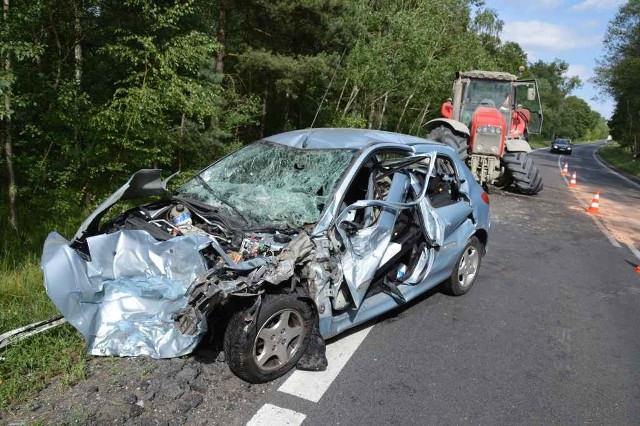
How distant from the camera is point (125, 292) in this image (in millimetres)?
3123

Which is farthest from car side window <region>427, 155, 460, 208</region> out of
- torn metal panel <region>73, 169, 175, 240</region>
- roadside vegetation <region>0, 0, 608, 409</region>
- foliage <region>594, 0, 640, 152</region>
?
foliage <region>594, 0, 640, 152</region>

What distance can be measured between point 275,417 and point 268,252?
1.09 meters

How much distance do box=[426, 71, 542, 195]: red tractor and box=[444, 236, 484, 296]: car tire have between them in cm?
609

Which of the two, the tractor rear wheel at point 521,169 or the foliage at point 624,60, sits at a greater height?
the foliage at point 624,60

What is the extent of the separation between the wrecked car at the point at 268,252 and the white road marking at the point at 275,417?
0.27m

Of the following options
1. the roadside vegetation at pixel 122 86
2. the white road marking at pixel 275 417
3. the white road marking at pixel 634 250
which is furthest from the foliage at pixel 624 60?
the white road marking at pixel 275 417

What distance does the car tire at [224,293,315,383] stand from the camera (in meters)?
2.97

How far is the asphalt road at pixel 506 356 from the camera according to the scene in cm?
309

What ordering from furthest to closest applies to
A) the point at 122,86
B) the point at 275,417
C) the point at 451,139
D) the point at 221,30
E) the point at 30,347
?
the point at 221,30 → the point at 451,139 → the point at 122,86 → the point at 30,347 → the point at 275,417

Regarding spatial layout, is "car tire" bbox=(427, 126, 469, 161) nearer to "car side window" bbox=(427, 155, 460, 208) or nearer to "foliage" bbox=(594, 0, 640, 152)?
"car side window" bbox=(427, 155, 460, 208)

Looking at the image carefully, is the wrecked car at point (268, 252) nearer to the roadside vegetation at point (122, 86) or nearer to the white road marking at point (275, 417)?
the white road marking at point (275, 417)

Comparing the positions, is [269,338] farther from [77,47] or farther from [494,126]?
[494,126]

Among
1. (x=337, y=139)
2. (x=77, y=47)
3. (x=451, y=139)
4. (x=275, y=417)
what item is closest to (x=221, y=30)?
(x=77, y=47)

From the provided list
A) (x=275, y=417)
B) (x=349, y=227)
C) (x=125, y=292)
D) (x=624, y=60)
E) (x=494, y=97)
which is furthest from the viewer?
(x=624, y=60)
